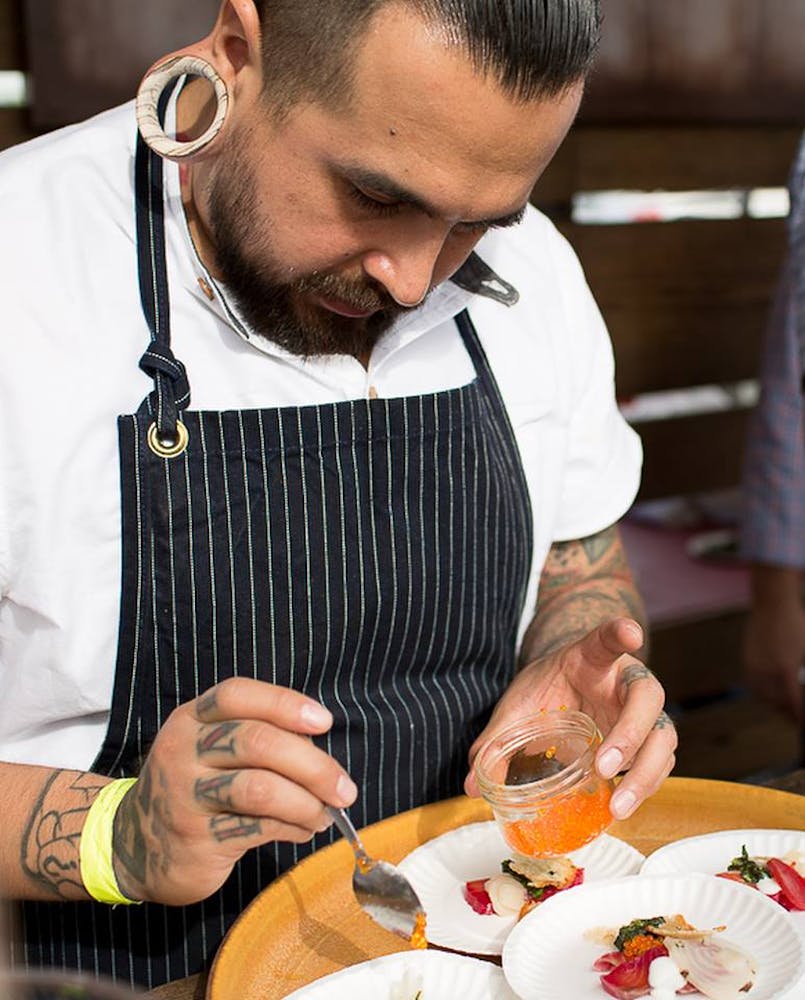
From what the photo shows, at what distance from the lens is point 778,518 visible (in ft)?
10.1

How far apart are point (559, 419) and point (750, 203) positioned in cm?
192

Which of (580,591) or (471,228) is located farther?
(580,591)

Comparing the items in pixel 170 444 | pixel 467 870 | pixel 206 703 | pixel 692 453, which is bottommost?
pixel 692 453

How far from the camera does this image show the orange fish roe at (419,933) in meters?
1.39

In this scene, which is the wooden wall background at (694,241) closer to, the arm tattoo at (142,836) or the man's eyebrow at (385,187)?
the man's eyebrow at (385,187)

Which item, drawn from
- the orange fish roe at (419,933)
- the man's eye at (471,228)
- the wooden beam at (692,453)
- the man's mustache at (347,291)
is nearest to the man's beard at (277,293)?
the man's mustache at (347,291)

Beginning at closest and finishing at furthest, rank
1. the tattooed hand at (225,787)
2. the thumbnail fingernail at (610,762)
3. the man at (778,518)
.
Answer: the tattooed hand at (225,787) < the thumbnail fingernail at (610,762) < the man at (778,518)

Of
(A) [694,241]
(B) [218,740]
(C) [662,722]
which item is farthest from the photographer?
(A) [694,241]

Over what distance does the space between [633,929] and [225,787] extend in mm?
440

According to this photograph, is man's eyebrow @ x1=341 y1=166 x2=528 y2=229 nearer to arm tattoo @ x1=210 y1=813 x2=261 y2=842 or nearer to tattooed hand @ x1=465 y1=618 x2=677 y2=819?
tattooed hand @ x1=465 y1=618 x2=677 y2=819

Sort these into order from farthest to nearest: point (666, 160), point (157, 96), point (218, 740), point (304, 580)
A: 1. point (666, 160)
2. point (304, 580)
3. point (157, 96)
4. point (218, 740)

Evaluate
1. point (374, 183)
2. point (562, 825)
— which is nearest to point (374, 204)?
point (374, 183)

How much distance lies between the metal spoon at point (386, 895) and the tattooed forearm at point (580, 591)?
572mm

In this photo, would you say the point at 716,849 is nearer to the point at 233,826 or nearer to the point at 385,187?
the point at 233,826
